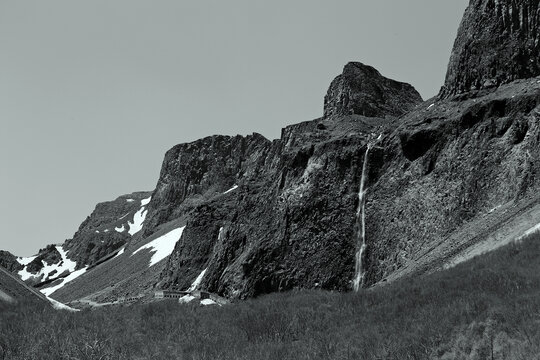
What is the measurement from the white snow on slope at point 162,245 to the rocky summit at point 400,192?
71.7 ft

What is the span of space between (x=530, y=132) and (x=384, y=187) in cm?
1456

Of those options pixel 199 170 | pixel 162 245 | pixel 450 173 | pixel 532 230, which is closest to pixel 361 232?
pixel 450 173

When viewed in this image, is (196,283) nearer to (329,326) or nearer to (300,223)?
(300,223)

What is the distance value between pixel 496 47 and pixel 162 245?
77.0 meters

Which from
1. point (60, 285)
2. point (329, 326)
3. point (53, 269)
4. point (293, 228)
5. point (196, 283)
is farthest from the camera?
point (53, 269)

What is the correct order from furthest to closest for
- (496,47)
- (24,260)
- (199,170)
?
(24,260)
(199,170)
(496,47)

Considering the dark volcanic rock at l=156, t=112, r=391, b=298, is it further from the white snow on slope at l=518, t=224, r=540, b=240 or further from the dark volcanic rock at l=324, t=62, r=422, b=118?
the white snow on slope at l=518, t=224, r=540, b=240

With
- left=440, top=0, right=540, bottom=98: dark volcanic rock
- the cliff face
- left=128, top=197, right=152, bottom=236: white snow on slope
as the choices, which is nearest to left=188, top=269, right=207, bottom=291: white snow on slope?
the cliff face

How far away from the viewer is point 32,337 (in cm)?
1209

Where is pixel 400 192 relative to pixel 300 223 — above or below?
above

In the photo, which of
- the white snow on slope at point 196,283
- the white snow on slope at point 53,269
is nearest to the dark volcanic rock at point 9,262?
the white snow on slope at point 53,269

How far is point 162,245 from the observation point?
369ft

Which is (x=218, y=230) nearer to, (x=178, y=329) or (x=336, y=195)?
(x=336, y=195)

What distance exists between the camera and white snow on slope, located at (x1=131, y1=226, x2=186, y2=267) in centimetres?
10338
